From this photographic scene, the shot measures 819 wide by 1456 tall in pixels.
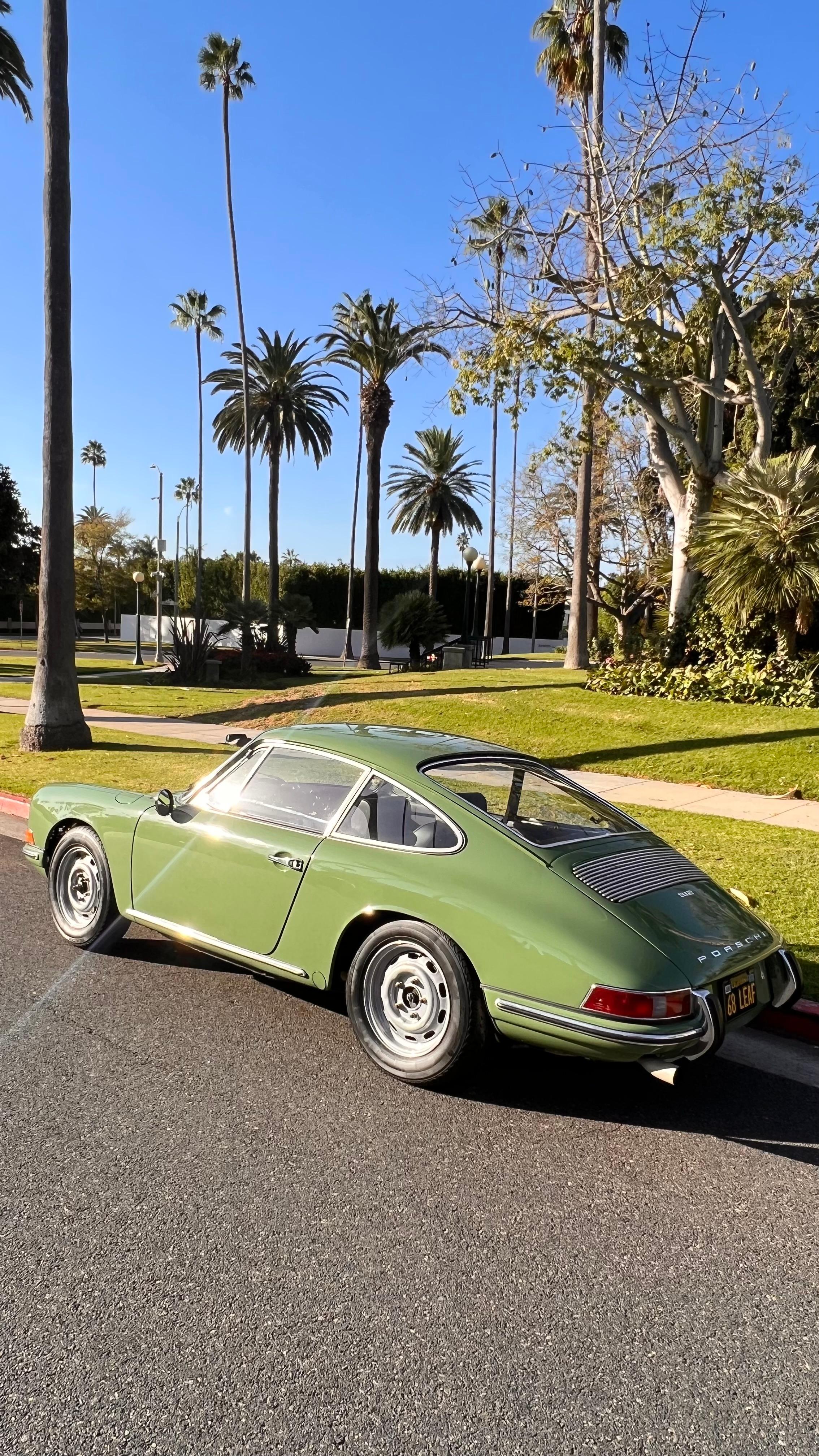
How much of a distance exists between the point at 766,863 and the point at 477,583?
5052cm

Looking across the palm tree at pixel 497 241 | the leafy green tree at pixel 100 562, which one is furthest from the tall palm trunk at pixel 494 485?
the leafy green tree at pixel 100 562

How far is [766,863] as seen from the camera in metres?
7.45

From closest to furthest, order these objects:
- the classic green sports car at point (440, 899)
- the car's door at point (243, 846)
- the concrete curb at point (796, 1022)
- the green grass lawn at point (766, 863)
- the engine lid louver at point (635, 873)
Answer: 1. the classic green sports car at point (440, 899)
2. the engine lid louver at point (635, 873)
3. the car's door at point (243, 846)
4. the concrete curb at point (796, 1022)
5. the green grass lawn at point (766, 863)

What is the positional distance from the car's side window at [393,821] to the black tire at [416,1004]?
37 centimetres

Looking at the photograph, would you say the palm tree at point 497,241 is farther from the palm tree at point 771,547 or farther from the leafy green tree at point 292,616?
the leafy green tree at point 292,616

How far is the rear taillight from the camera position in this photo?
3.40m

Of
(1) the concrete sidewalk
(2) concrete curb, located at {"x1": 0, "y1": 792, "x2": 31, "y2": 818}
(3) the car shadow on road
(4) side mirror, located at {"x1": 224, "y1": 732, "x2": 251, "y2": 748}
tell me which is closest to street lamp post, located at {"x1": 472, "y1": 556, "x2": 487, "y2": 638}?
(1) the concrete sidewalk

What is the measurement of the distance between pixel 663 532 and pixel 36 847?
2810 centimetres

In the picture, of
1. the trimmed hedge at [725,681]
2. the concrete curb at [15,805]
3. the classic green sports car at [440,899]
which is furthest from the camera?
the trimmed hedge at [725,681]

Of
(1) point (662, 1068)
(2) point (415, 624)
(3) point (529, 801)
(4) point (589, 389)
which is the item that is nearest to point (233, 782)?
(3) point (529, 801)

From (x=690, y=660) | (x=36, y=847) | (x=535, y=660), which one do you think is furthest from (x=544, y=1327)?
(x=535, y=660)

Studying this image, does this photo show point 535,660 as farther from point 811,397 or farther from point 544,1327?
point 544,1327

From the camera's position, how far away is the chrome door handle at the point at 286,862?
14.1 feet

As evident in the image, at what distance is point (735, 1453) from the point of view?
2197mm
